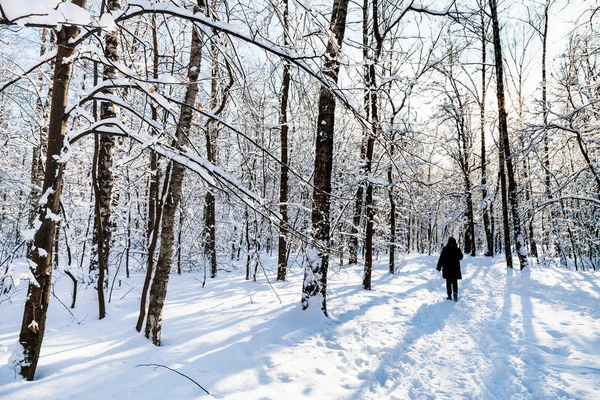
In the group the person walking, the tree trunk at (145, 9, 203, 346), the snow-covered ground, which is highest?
the tree trunk at (145, 9, 203, 346)

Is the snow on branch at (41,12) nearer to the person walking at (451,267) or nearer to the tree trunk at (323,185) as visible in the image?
the tree trunk at (323,185)

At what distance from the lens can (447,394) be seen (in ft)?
12.9

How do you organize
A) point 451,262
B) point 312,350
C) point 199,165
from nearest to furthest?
1. point 199,165
2. point 312,350
3. point 451,262

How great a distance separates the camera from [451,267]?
9.24m

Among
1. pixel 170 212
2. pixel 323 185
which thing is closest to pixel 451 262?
pixel 323 185

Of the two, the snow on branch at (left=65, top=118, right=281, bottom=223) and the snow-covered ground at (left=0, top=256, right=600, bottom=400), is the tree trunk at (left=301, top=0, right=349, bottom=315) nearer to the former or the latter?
the snow-covered ground at (left=0, top=256, right=600, bottom=400)

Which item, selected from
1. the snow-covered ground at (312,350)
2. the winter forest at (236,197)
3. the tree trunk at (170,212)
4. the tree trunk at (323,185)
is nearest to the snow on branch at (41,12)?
the winter forest at (236,197)

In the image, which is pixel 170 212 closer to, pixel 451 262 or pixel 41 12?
pixel 41 12

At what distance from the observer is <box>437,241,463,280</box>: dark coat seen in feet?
30.1

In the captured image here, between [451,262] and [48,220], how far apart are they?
9.56 m

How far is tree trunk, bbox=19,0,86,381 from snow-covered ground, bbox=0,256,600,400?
1.15 feet

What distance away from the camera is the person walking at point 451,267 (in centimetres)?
920

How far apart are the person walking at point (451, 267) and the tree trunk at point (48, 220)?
9.26m

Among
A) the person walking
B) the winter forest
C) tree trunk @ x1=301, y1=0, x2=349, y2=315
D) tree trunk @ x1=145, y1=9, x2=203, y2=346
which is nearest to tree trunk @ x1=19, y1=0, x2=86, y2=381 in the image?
the winter forest
